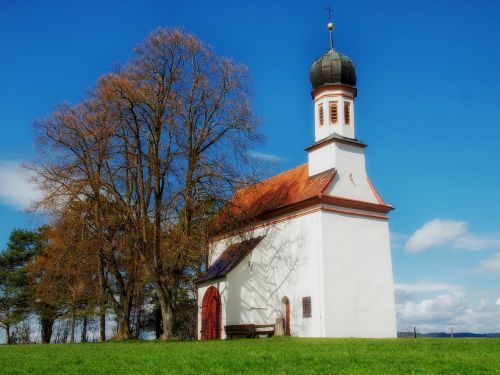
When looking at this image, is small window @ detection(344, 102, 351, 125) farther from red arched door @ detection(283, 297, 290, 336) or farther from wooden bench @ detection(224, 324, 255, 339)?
wooden bench @ detection(224, 324, 255, 339)

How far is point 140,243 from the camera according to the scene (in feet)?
85.9

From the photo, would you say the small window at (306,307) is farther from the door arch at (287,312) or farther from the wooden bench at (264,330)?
the wooden bench at (264,330)

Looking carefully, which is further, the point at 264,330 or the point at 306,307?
the point at 264,330

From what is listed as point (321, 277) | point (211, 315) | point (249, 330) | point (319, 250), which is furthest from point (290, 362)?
point (211, 315)

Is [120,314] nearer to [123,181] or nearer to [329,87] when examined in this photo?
[123,181]

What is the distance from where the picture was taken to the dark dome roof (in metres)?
31.8

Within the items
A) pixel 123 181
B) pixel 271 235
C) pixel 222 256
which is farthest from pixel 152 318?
pixel 123 181

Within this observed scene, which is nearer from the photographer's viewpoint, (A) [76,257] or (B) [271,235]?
(A) [76,257]

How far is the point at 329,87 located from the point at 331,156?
156 inches

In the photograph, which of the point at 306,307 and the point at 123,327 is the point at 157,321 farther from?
the point at 306,307

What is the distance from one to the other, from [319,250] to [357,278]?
2500 mm

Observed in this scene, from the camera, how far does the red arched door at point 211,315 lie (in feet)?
107

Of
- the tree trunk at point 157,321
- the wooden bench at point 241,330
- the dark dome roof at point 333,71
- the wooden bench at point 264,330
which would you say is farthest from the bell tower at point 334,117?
the tree trunk at point 157,321

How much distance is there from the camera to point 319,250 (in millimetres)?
28203
